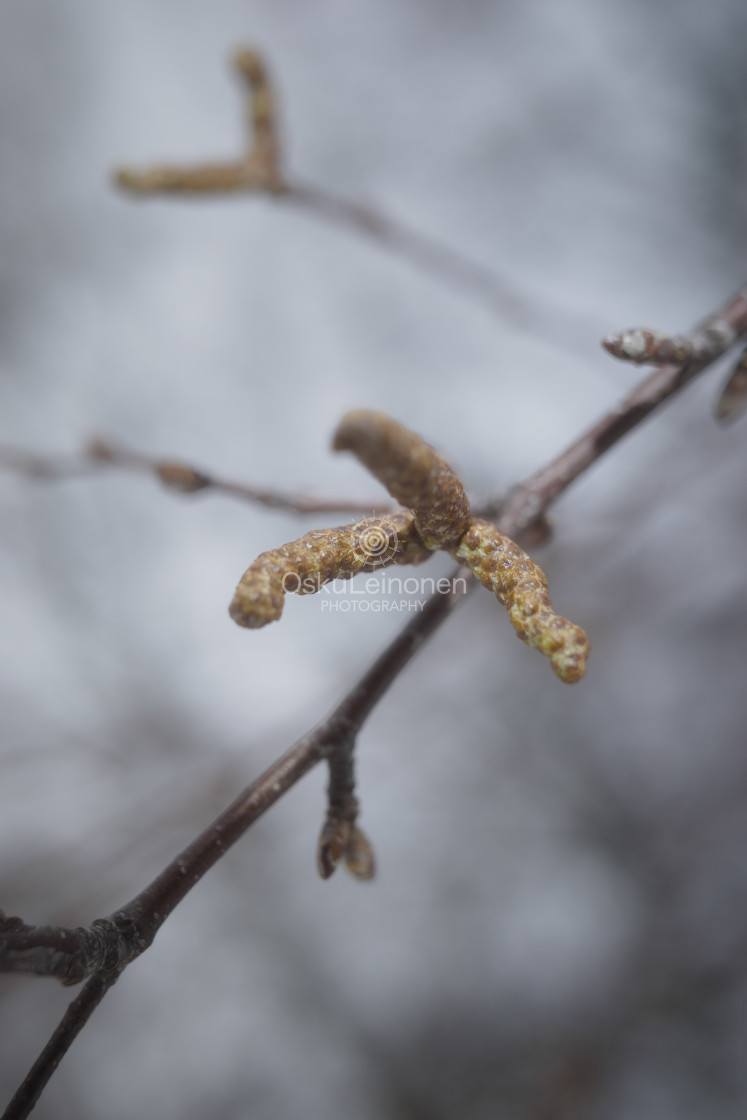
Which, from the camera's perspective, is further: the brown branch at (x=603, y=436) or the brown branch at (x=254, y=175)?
the brown branch at (x=254, y=175)

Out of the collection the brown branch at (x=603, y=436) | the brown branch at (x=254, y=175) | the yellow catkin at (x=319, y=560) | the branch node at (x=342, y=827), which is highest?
the brown branch at (x=254, y=175)

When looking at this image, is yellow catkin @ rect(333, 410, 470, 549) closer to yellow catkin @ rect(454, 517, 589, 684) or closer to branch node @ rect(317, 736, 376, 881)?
yellow catkin @ rect(454, 517, 589, 684)

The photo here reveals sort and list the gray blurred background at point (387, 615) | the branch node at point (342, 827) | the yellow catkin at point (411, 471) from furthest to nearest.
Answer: the gray blurred background at point (387, 615) < the branch node at point (342, 827) < the yellow catkin at point (411, 471)

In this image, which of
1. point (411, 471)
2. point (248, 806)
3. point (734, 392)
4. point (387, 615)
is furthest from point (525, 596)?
point (387, 615)

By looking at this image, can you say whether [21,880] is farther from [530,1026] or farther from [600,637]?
[600,637]

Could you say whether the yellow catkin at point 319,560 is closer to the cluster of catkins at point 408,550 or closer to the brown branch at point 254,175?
the cluster of catkins at point 408,550

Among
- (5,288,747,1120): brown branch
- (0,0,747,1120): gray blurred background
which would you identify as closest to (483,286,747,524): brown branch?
(5,288,747,1120): brown branch

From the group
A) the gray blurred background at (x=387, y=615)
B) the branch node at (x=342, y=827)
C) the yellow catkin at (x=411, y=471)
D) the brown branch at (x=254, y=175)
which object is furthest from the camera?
the gray blurred background at (x=387, y=615)

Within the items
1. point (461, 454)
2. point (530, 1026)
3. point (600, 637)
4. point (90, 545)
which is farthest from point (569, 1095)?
point (90, 545)

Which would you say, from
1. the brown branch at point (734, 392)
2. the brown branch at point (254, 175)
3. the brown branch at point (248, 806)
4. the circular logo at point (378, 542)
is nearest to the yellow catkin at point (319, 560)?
the circular logo at point (378, 542)
